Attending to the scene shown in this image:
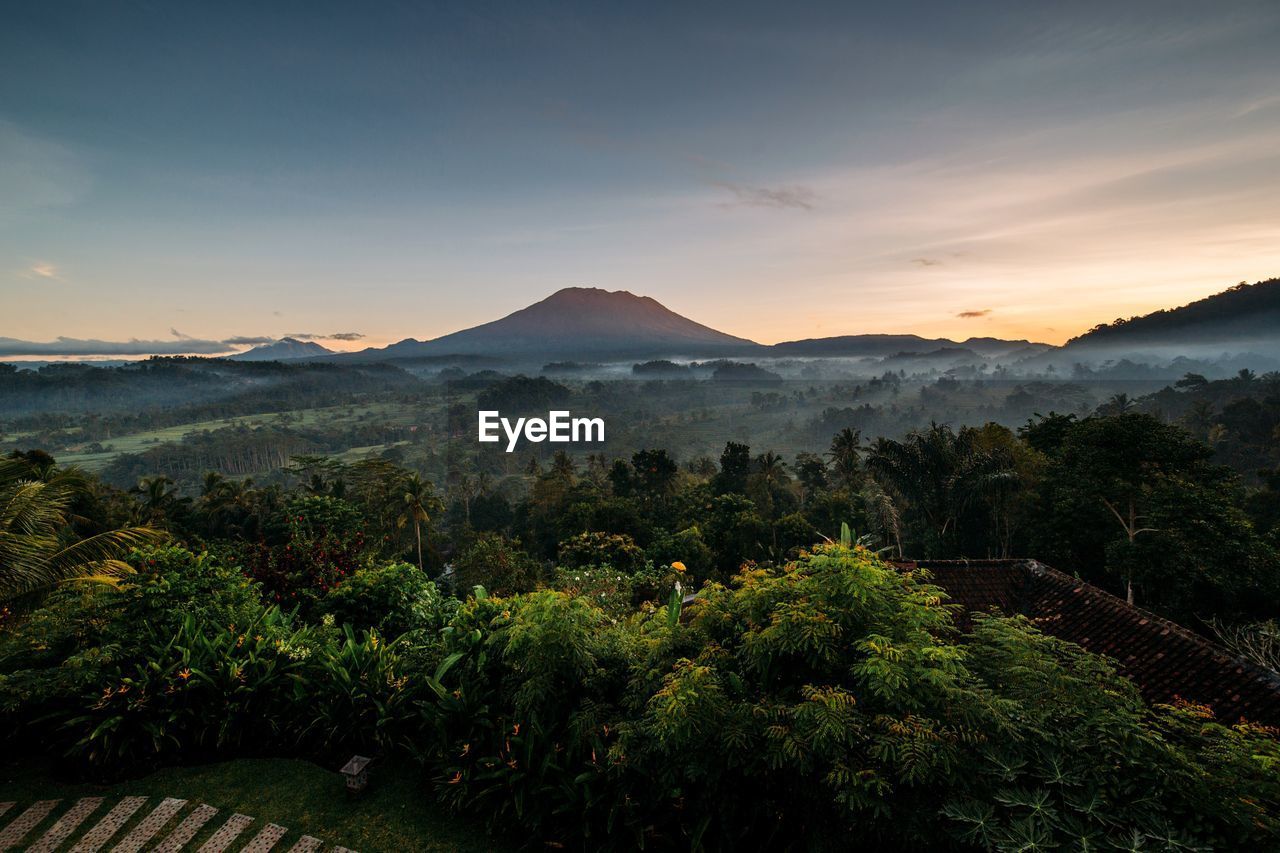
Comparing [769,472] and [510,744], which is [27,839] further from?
[769,472]

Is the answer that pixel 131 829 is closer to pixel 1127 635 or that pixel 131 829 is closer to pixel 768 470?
pixel 1127 635

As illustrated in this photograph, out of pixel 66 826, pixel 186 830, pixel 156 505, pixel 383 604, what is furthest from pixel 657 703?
pixel 156 505

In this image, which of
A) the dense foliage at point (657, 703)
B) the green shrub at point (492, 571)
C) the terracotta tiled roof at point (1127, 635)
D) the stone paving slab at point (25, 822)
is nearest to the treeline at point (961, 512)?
the green shrub at point (492, 571)

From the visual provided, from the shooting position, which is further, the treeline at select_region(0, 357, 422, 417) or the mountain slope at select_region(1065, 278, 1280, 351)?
the mountain slope at select_region(1065, 278, 1280, 351)

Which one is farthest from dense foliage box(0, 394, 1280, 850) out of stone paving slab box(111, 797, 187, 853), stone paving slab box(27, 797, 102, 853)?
stone paving slab box(111, 797, 187, 853)

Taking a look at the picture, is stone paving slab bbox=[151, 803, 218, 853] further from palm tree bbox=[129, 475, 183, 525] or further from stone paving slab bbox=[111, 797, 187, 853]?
palm tree bbox=[129, 475, 183, 525]

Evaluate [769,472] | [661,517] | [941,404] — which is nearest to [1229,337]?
[941,404]

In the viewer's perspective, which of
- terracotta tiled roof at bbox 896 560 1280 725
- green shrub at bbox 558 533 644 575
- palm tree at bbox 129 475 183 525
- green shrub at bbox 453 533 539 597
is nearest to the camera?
terracotta tiled roof at bbox 896 560 1280 725
